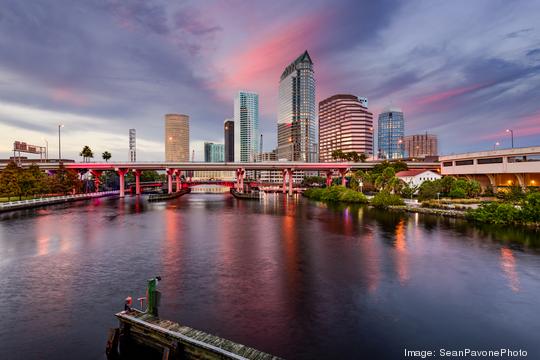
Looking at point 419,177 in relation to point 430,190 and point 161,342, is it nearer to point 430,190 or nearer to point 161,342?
point 430,190

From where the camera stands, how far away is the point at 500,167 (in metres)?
90.0

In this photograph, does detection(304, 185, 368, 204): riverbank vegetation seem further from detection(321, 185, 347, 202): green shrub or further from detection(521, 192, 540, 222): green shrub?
detection(521, 192, 540, 222): green shrub

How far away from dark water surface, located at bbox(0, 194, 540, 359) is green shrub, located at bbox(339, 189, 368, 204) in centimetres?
4908

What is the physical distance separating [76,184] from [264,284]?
113m

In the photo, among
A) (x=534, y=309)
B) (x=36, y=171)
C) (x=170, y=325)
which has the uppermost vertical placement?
(x=36, y=171)

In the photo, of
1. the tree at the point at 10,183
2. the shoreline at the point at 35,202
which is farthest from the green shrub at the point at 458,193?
the tree at the point at 10,183

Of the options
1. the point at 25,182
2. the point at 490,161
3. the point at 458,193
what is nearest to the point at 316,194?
the point at 458,193

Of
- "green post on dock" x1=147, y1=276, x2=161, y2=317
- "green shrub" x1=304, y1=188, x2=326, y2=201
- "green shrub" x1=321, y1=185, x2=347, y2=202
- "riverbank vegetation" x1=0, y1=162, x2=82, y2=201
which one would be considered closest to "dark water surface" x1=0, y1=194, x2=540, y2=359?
"green post on dock" x1=147, y1=276, x2=161, y2=317

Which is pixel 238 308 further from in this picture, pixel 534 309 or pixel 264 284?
pixel 534 309

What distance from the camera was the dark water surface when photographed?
52.5 ft

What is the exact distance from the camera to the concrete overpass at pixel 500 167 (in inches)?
3258

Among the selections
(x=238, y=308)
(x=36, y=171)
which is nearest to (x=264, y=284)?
(x=238, y=308)

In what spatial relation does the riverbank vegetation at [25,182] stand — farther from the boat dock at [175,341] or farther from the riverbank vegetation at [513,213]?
the riverbank vegetation at [513,213]

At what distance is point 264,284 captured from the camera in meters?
23.9
